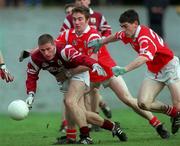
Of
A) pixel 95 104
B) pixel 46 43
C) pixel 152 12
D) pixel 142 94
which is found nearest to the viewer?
pixel 46 43

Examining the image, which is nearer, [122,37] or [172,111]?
[122,37]

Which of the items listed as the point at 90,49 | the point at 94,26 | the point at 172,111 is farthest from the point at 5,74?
the point at 94,26

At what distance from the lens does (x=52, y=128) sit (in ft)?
56.3

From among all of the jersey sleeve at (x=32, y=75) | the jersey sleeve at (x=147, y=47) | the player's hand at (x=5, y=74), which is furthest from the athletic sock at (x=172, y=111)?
the player's hand at (x=5, y=74)

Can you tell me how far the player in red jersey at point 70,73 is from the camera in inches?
542

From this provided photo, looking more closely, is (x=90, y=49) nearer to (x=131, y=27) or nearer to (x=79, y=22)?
(x=79, y=22)

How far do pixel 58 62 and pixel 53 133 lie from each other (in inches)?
98.0

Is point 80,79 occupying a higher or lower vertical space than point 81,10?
lower

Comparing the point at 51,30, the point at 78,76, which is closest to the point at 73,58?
the point at 78,76

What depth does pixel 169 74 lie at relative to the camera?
14898 millimetres

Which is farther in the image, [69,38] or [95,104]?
[95,104]

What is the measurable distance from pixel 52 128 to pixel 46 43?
380 cm

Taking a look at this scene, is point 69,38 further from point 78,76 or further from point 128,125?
point 128,125

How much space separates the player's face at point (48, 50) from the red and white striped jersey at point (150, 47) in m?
1.28
